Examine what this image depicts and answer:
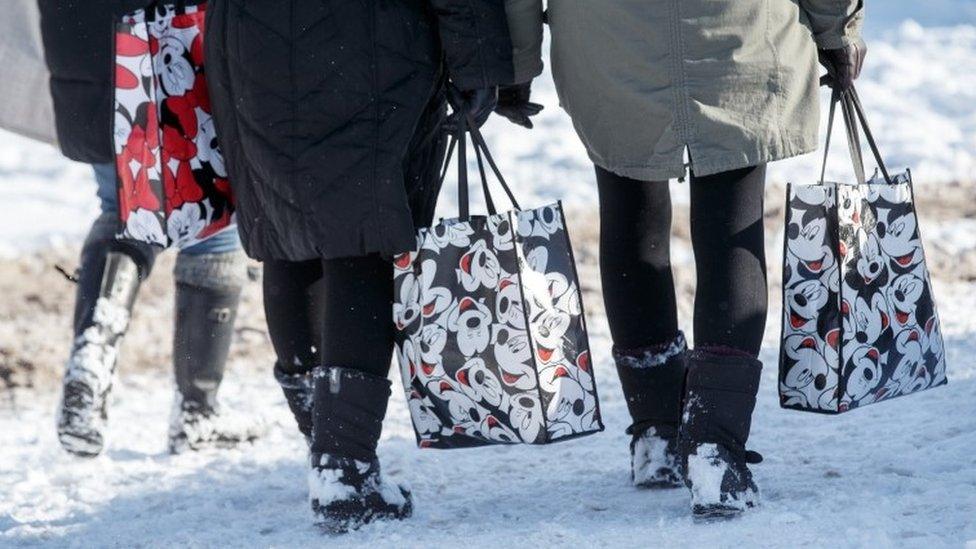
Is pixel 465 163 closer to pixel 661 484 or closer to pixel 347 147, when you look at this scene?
pixel 347 147

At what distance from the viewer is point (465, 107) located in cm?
247

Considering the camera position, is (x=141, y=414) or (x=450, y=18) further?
(x=141, y=414)

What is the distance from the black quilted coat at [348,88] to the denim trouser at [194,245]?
0.98m

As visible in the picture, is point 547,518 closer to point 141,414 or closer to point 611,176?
point 611,176

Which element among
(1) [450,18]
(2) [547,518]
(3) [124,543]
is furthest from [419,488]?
(1) [450,18]

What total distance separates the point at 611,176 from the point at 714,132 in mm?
316

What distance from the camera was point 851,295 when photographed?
8.13 feet

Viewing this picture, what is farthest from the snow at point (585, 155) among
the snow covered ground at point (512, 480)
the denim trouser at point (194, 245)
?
the denim trouser at point (194, 245)

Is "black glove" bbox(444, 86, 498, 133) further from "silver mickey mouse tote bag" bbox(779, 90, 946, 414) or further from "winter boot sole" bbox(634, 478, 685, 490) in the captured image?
"winter boot sole" bbox(634, 478, 685, 490)

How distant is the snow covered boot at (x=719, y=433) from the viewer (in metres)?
2.39

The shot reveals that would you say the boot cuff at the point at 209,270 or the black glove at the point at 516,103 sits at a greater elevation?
the black glove at the point at 516,103

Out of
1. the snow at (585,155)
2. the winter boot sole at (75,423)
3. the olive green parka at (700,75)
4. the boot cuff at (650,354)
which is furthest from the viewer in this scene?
the snow at (585,155)

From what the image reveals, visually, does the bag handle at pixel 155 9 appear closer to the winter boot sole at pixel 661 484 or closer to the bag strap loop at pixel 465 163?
the bag strap loop at pixel 465 163

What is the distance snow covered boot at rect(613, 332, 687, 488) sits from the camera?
269cm
